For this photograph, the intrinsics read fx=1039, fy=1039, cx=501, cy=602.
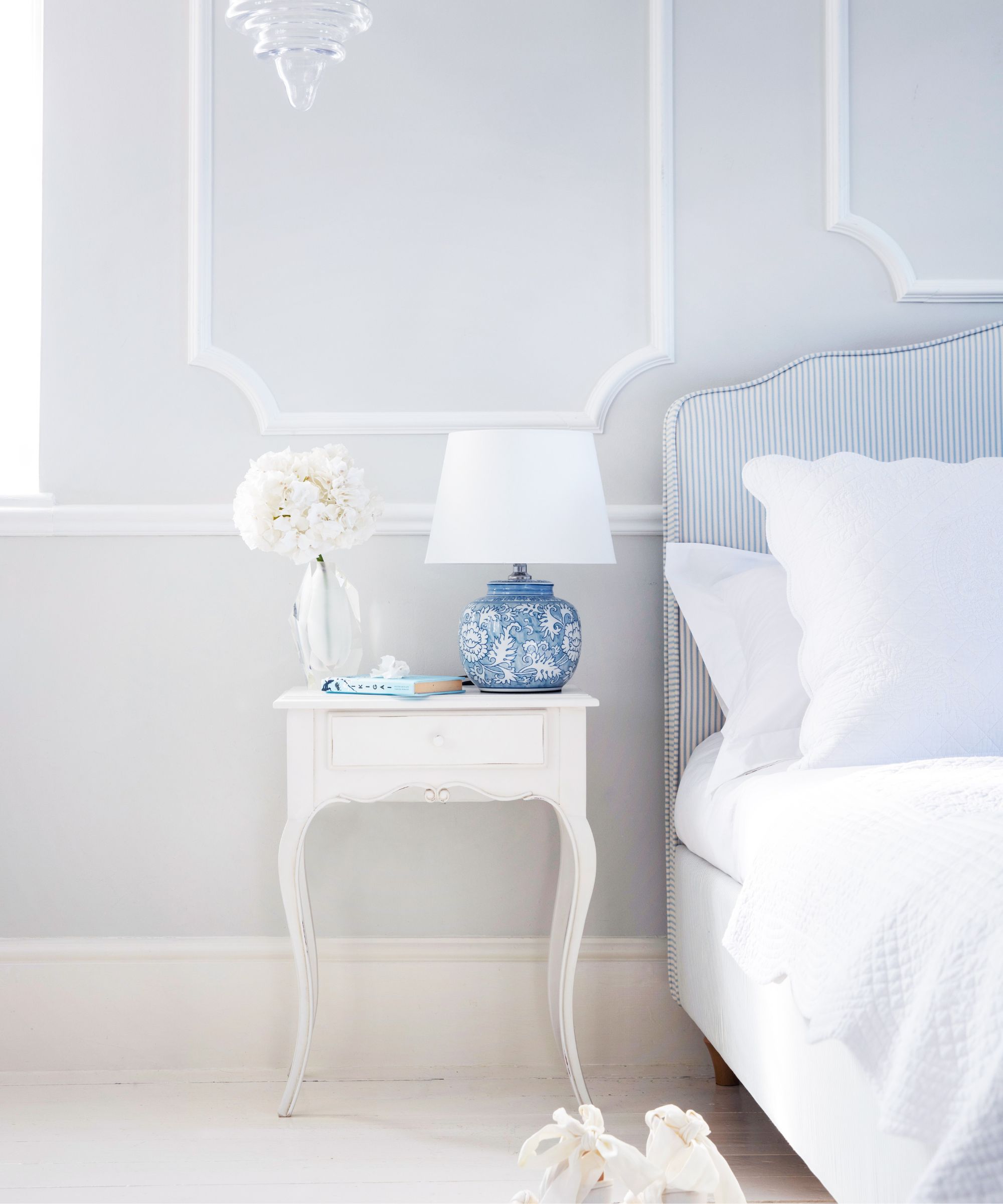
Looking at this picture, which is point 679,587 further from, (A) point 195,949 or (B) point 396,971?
(A) point 195,949

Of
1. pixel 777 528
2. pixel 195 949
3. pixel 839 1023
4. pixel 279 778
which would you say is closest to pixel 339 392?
pixel 279 778

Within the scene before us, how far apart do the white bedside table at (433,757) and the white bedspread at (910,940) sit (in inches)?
19.8

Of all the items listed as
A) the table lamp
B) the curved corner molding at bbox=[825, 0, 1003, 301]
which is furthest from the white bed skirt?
the curved corner molding at bbox=[825, 0, 1003, 301]

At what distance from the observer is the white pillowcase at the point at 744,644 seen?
1.64 metres

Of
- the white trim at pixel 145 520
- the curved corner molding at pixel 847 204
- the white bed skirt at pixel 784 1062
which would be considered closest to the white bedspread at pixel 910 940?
the white bed skirt at pixel 784 1062

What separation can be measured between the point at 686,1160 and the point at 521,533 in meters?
1.02

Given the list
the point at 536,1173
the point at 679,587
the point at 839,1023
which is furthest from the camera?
the point at 679,587

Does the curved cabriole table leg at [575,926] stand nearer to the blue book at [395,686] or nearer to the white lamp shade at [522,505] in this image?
the blue book at [395,686]

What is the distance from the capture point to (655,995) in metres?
2.02

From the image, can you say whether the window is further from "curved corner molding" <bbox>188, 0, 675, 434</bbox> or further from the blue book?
the blue book

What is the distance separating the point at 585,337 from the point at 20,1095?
5.82ft

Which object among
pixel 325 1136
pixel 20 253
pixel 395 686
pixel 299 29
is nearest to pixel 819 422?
pixel 395 686

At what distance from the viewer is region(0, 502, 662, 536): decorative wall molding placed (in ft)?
6.66

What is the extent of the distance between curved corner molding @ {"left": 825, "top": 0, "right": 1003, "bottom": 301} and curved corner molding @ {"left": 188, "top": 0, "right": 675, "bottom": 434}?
12.4 inches
